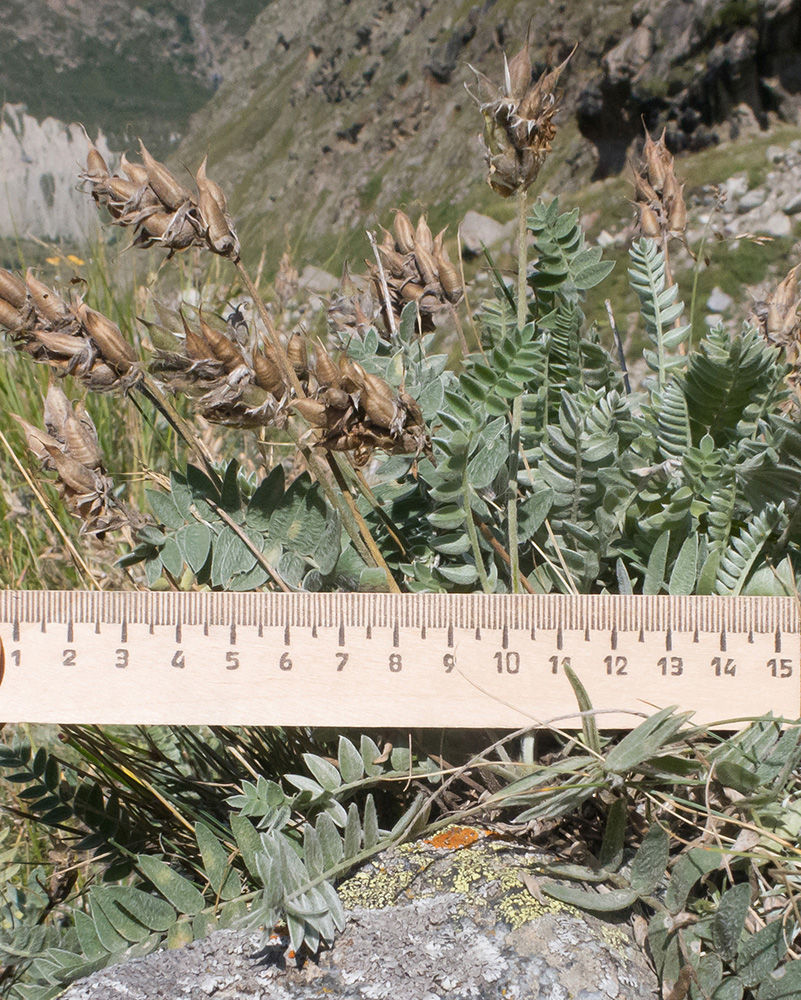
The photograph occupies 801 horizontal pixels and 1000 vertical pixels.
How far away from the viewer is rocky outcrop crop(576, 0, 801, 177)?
11.5 metres

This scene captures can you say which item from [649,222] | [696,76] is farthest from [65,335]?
[696,76]

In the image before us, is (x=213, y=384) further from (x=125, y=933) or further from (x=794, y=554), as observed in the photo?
(x=794, y=554)

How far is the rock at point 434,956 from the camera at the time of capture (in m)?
0.81

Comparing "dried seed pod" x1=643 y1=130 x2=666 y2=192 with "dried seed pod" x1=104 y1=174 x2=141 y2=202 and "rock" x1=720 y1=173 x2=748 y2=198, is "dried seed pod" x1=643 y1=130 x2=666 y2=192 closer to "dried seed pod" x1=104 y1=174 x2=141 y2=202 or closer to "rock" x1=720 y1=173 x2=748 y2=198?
"dried seed pod" x1=104 y1=174 x2=141 y2=202

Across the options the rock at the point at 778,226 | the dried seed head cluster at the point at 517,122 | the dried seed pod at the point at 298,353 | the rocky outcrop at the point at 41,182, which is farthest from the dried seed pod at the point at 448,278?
the rock at the point at 778,226

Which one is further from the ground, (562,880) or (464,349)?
(464,349)

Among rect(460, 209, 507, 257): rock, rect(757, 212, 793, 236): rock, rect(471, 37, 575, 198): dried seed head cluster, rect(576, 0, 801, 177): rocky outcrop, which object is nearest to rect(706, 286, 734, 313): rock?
rect(757, 212, 793, 236): rock

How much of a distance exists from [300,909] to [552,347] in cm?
96

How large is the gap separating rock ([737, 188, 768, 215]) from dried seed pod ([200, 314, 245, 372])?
399 inches

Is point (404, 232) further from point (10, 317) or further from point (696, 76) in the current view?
point (696, 76)

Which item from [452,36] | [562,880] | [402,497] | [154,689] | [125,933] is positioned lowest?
[125,933]

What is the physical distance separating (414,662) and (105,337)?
608mm

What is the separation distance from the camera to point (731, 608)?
3.55 feet

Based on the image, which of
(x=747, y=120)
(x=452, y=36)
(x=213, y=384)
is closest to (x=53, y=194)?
(x=213, y=384)
